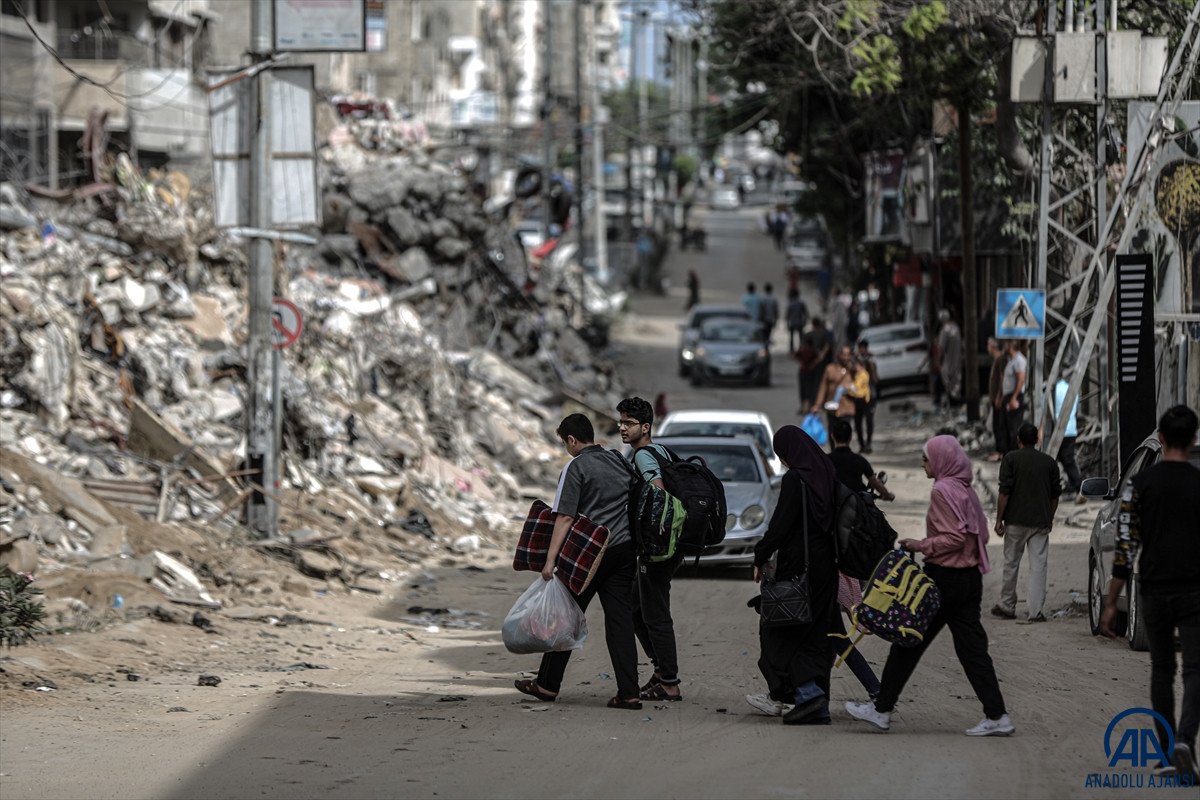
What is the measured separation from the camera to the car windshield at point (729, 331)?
39.8 meters

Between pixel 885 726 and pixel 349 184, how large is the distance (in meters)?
26.3

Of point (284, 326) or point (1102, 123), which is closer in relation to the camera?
point (284, 326)

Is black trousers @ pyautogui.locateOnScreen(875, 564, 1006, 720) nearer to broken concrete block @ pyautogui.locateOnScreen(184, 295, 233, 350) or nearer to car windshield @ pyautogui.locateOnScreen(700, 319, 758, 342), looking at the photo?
broken concrete block @ pyautogui.locateOnScreen(184, 295, 233, 350)

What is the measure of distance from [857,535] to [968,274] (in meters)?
20.0

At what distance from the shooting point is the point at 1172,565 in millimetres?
7305

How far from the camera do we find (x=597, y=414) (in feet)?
96.8

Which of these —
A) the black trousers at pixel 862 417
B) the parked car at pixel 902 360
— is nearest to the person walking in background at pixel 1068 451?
the black trousers at pixel 862 417

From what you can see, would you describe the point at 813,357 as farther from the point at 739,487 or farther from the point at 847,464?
the point at 847,464

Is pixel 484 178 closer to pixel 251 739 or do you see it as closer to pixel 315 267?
pixel 315 267

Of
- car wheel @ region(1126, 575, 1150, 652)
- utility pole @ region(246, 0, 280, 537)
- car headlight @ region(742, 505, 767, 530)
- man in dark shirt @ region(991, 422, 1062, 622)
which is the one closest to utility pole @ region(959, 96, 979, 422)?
car headlight @ region(742, 505, 767, 530)

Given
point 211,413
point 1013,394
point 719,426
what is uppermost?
point 1013,394

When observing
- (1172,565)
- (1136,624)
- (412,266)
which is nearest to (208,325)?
(412,266)

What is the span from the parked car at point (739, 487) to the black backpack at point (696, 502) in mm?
5808

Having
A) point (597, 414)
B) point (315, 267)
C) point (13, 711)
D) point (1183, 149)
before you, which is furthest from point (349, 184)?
point (13, 711)
